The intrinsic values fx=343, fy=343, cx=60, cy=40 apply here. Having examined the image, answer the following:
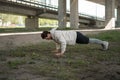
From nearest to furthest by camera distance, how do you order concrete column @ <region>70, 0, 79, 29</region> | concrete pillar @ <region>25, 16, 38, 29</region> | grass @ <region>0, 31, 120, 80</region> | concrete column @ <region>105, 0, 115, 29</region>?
grass @ <region>0, 31, 120, 80</region>
concrete column @ <region>105, 0, 115, 29</region>
concrete column @ <region>70, 0, 79, 29</region>
concrete pillar @ <region>25, 16, 38, 29</region>

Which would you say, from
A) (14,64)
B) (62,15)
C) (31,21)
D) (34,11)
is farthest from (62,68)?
(31,21)

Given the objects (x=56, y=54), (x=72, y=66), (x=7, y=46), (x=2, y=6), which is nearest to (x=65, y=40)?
(x=56, y=54)

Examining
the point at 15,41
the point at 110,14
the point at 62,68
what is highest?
the point at 110,14

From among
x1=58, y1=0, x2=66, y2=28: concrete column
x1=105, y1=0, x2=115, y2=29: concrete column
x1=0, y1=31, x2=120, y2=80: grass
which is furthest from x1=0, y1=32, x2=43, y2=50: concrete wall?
x1=105, y1=0, x2=115, y2=29: concrete column

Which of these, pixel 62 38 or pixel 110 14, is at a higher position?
pixel 110 14

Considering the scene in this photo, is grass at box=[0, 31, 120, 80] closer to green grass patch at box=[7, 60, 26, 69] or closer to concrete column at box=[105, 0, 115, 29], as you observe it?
green grass patch at box=[7, 60, 26, 69]

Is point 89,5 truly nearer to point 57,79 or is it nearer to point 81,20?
point 81,20

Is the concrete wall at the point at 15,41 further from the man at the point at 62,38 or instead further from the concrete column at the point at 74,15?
the concrete column at the point at 74,15

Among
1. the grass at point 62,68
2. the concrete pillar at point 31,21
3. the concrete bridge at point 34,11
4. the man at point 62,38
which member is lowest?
the grass at point 62,68

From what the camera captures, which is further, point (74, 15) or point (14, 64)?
point (74, 15)

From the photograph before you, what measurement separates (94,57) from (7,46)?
466 centimetres

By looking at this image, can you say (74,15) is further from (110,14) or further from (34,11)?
(34,11)

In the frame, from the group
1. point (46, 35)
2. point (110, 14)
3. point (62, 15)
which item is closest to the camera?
point (46, 35)

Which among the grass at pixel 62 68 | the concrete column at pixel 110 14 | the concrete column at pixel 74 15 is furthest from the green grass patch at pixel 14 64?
the concrete column at pixel 74 15
